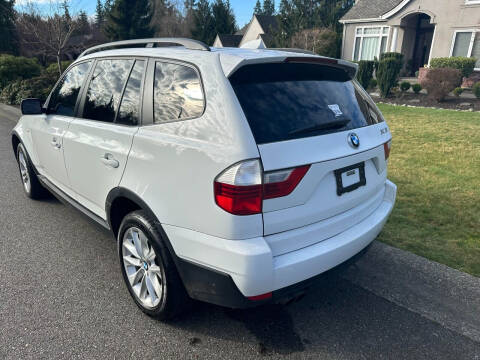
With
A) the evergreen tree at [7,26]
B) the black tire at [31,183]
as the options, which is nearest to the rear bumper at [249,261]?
the black tire at [31,183]

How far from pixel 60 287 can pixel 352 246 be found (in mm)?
2386

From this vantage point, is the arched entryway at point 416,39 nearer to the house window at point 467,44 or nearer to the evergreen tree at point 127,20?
the house window at point 467,44

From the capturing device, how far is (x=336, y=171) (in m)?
2.33

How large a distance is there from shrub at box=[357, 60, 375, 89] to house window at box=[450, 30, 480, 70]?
633cm

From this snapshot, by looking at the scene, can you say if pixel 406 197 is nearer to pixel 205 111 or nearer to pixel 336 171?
pixel 336 171

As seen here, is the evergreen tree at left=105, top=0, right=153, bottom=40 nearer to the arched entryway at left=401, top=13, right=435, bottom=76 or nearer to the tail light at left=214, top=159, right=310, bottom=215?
the arched entryway at left=401, top=13, right=435, bottom=76

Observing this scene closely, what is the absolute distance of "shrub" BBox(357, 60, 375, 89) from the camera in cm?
1623

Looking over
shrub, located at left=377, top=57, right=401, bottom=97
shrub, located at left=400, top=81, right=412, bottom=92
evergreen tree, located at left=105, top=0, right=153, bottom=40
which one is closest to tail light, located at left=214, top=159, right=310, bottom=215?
shrub, located at left=377, top=57, right=401, bottom=97

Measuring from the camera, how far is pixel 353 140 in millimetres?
2467

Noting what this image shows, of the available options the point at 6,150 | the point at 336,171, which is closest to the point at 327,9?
the point at 6,150

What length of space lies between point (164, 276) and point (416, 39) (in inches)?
1005

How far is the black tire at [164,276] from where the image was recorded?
242cm

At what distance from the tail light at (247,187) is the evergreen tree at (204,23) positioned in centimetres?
4333

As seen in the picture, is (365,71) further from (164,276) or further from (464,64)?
(164,276)
